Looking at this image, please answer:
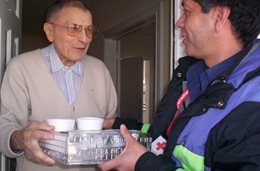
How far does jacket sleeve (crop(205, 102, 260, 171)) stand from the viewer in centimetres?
78

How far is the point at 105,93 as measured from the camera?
61.6 inches

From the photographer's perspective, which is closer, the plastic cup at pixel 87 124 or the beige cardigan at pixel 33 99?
the plastic cup at pixel 87 124

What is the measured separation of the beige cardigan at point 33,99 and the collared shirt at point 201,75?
50 centimetres

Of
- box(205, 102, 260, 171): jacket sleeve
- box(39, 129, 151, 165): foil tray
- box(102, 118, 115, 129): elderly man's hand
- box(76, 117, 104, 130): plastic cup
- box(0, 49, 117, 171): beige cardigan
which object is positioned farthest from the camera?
box(102, 118, 115, 129): elderly man's hand

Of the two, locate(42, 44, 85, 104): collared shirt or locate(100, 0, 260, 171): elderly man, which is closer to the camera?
locate(100, 0, 260, 171): elderly man

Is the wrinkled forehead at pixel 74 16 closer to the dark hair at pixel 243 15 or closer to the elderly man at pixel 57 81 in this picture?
the elderly man at pixel 57 81

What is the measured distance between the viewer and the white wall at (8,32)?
4.82 ft

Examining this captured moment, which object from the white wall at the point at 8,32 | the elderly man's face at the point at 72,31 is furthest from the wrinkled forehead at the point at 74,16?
the white wall at the point at 8,32

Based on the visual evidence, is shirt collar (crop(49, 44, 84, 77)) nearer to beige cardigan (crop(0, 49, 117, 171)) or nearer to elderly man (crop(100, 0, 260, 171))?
beige cardigan (crop(0, 49, 117, 171))

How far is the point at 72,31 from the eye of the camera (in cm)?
143

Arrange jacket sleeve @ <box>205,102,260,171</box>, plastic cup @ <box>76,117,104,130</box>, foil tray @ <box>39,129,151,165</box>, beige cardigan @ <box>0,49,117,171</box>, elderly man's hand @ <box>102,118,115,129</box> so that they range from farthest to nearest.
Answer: elderly man's hand @ <box>102,118,115,129</box>
beige cardigan @ <box>0,49,117,171</box>
plastic cup @ <box>76,117,104,130</box>
foil tray @ <box>39,129,151,165</box>
jacket sleeve @ <box>205,102,260,171</box>

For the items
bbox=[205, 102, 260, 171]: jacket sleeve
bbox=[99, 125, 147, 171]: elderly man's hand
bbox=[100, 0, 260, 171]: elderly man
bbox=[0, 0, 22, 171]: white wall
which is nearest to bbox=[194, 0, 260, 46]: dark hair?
bbox=[100, 0, 260, 171]: elderly man

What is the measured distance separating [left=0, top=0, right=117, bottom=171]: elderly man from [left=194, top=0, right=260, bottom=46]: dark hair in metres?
0.61

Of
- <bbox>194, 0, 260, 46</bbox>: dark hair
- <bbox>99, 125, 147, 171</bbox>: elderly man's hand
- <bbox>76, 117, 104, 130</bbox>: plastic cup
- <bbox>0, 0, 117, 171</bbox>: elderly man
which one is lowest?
<bbox>99, 125, 147, 171</bbox>: elderly man's hand
